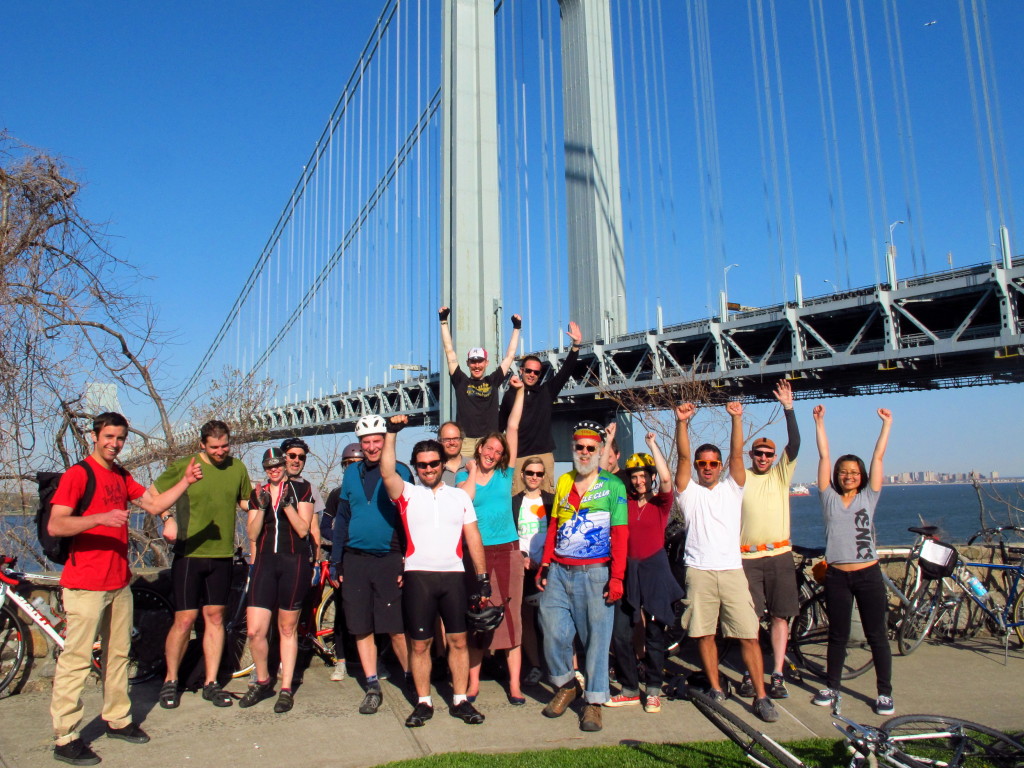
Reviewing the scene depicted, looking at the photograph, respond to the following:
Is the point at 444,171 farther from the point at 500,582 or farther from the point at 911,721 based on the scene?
the point at 911,721

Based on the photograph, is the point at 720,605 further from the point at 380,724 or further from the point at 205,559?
the point at 205,559

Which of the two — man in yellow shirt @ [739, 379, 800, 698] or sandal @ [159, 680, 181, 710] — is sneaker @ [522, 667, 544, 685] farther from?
sandal @ [159, 680, 181, 710]

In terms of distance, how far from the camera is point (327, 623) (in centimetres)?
492

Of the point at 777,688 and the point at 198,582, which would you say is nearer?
the point at 198,582

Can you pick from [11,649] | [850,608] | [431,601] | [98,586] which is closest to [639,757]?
[431,601]

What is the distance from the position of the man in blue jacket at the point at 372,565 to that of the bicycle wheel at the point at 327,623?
0.71 meters

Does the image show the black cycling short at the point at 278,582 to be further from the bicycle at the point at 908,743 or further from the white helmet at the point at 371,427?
the bicycle at the point at 908,743

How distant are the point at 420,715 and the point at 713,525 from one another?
1.71 metres

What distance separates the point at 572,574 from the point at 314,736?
1.38 metres

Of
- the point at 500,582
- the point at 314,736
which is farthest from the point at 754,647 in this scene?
the point at 314,736

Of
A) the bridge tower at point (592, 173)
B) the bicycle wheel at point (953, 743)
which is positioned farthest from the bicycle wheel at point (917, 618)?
the bridge tower at point (592, 173)

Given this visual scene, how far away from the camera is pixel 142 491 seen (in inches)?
150

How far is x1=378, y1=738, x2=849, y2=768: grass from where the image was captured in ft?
10.6

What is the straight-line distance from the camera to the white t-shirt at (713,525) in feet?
13.6
